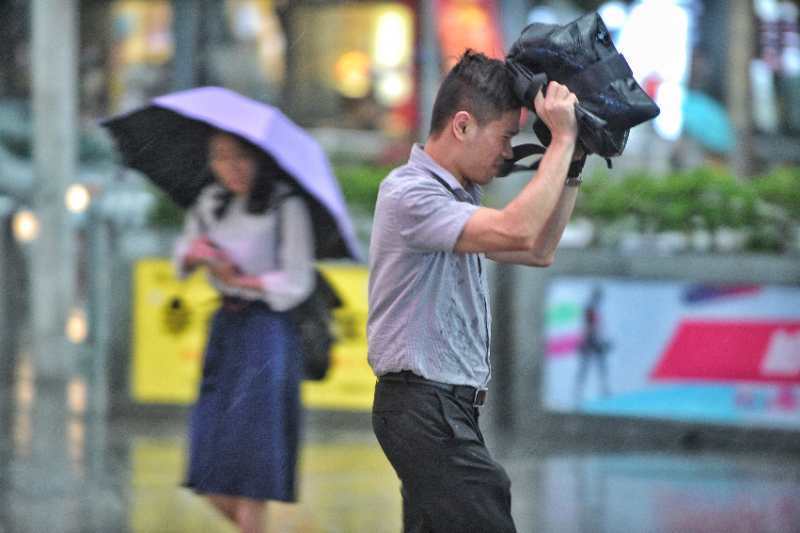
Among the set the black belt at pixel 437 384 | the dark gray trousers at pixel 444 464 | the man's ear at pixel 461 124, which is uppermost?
the man's ear at pixel 461 124

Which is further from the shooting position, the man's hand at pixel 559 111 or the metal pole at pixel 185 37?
the metal pole at pixel 185 37

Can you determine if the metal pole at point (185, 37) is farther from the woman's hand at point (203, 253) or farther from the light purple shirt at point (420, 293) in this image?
the light purple shirt at point (420, 293)

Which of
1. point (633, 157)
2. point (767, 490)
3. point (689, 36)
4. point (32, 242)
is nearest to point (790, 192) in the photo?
point (767, 490)

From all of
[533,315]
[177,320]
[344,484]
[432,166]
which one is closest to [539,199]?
[432,166]

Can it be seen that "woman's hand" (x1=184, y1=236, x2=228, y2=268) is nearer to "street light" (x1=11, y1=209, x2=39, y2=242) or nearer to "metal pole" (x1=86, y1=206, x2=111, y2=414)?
"metal pole" (x1=86, y1=206, x2=111, y2=414)

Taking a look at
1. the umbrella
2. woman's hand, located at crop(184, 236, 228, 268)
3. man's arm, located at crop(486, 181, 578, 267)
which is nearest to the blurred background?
the umbrella

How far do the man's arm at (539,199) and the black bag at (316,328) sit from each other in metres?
1.82

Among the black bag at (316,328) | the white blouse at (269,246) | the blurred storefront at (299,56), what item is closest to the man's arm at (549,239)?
the white blouse at (269,246)

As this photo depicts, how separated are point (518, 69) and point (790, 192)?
20.1 ft

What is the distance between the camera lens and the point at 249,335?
5273 mm

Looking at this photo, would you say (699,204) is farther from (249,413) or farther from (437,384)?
(437,384)

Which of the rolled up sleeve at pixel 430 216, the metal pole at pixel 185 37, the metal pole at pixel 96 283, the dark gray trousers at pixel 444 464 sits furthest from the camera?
the metal pole at pixel 185 37

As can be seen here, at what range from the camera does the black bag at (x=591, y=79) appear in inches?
143

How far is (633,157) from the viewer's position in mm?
13031
